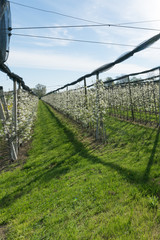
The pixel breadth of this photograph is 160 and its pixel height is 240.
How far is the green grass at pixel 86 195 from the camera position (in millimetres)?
2680

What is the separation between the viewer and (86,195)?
366 centimetres

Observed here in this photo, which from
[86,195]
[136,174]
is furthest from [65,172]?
[136,174]

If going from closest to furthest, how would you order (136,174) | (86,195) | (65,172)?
(86,195)
(136,174)
(65,172)

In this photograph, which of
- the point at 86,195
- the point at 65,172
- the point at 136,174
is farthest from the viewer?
the point at 65,172

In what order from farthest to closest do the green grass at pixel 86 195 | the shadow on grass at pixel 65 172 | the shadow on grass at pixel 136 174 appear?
the shadow on grass at pixel 65 172, the shadow on grass at pixel 136 174, the green grass at pixel 86 195

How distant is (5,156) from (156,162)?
21.2 feet

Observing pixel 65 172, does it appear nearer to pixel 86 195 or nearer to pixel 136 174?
pixel 86 195

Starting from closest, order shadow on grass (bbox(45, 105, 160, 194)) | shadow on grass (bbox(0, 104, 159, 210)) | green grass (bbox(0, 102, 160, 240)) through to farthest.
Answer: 1. green grass (bbox(0, 102, 160, 240))
2. shadow on grass (bbox(45, 105, 160, 194))
3. shadow on grass (bbox(0, 104, 159, 210))

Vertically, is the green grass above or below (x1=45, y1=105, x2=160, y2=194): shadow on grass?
below

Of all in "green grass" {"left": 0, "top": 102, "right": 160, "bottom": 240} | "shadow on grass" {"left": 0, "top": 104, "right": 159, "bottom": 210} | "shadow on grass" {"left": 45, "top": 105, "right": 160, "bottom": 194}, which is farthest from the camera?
"shadow on grass" {"left": 0, "top": 104, "right": 159, "bottom": 210}

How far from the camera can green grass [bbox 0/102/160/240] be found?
8.79 ft

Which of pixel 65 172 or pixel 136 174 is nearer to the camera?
pixel 136 174

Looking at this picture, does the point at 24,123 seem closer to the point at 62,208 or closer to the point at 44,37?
the point at 44,37

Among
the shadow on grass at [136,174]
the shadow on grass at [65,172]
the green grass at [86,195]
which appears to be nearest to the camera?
the green grass at [86,195]
